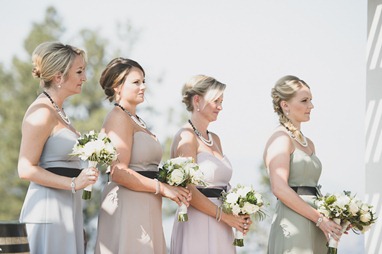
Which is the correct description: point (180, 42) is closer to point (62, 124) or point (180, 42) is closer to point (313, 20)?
point (313, 20)

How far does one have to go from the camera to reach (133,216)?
515cm

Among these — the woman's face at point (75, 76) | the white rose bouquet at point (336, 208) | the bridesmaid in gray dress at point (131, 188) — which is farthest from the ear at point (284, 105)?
the woman's face at point (75, 76)

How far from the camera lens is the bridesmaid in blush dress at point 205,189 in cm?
566

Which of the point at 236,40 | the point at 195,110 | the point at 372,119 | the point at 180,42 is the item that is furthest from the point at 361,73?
the point at 195,110

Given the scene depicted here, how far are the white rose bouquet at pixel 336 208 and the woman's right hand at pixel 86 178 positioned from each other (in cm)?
182

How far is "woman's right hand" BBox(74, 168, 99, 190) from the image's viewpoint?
15.5 ft

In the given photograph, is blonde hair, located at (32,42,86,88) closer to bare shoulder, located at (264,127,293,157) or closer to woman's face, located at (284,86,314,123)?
bare shoulder, located at (264,127,293,157)

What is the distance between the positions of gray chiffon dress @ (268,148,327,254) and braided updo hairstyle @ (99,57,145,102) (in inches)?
54.4

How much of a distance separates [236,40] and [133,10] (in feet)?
8.84

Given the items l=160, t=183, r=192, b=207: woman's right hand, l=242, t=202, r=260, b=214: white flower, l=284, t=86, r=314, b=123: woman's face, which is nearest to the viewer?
l=160, t=183, r=192, b=207: woman's right hand

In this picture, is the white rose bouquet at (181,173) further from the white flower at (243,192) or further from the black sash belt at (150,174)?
the white flower at (243,192)

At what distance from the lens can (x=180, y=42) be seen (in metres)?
20.7

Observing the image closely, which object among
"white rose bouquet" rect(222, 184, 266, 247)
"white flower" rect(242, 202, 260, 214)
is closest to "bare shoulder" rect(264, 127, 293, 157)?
"white rose bouquet" rect(222, 184, 266, 247)

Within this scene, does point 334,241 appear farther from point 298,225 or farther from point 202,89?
point 202,89
